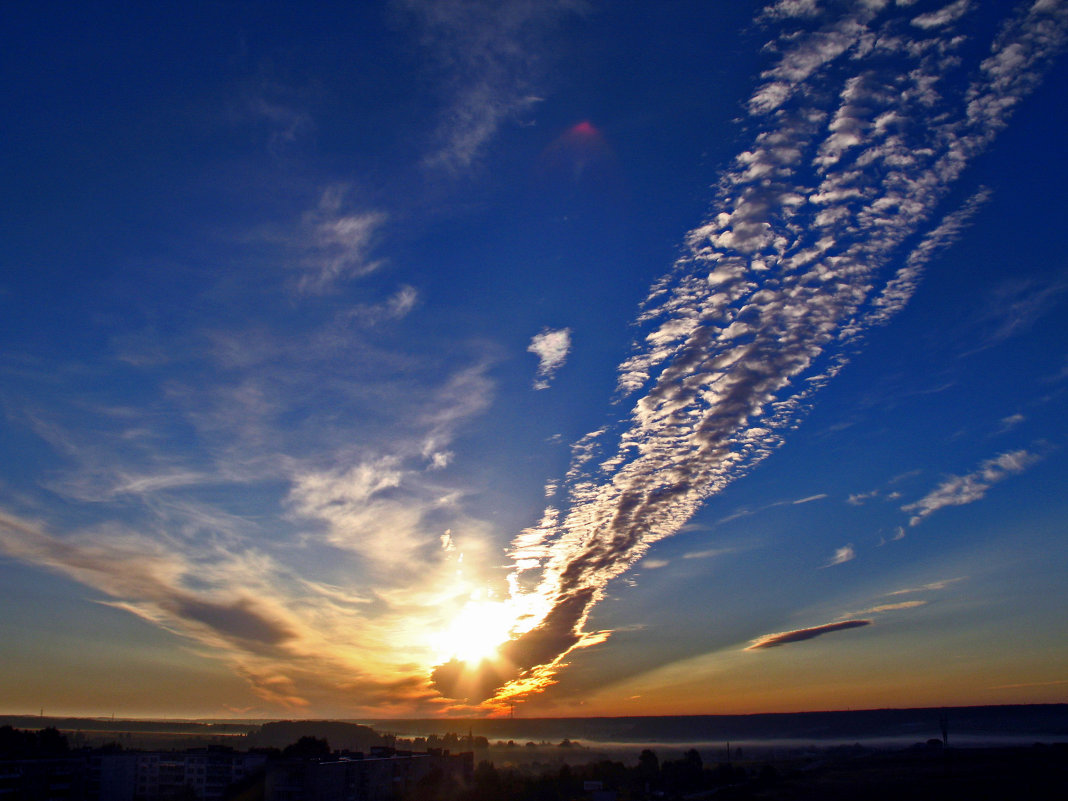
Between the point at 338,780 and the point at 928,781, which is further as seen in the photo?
the point at 928,781

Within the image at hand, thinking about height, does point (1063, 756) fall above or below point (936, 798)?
below

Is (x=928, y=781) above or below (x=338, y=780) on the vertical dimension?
below

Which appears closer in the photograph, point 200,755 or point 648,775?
point 200,755

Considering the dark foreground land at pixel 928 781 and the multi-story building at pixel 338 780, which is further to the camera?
the dark foreground land at pixel 928 781

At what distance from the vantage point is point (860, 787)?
8988 centimetres

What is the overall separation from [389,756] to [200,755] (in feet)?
86.7

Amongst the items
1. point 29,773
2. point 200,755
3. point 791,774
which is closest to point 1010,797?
point 791,774

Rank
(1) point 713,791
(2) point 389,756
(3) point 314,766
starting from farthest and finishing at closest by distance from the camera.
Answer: (1) point 713,791, (2) point 389,756, (3) point 314,766

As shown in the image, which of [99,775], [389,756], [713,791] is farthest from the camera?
[713,791]

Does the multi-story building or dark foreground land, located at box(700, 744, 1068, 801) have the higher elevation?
the multi-story building

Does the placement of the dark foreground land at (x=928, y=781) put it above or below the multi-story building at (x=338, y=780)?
below

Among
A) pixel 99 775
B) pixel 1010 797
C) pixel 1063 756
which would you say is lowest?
pixel 1063 756

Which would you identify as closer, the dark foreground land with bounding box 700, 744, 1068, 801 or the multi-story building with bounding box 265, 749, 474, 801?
the multi-story building with bounding box 265, 749, 474, 801

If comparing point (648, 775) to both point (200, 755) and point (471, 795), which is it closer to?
point (471, 795)
